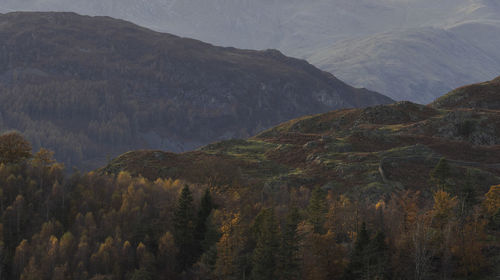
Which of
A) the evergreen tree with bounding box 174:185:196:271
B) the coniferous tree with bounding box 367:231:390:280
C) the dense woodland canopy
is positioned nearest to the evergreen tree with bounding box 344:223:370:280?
the dense woodland canopy

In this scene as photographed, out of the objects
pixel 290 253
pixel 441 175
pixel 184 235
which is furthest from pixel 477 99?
pixel 184 235

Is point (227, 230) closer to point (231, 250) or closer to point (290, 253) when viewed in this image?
point (231, 250)

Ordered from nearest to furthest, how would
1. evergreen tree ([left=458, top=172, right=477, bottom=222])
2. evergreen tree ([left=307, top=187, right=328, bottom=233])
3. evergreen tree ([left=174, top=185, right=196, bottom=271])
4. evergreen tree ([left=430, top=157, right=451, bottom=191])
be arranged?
evergreen tree ([left=458, top=172, right=477, bottom=222])
evergreen tree ([left=430, top=157, right=451, bottom=191])
evergreen tree ([left=307, top=187, right=328, bottom=233])
evergreen tree ([left=174, top=185, right=196, bottom=271])

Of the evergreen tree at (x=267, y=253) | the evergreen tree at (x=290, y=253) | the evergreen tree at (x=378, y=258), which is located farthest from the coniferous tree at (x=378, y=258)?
the evergreen tree at (x=267, y=253)

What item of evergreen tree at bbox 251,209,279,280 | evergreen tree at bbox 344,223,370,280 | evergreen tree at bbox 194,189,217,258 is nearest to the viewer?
evergreen tree at bbox 344,223,370,280

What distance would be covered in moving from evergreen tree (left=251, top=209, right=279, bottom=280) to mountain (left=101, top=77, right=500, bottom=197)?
90.8 feet

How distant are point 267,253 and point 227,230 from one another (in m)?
13.2

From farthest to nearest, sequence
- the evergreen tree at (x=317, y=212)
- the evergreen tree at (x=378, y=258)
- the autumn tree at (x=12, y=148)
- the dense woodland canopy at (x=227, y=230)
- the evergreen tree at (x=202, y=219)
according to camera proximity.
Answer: the autumn tree at (x=12, y=148)
the evergreen tree at (x=202, y=219)
the evergreen tree at (x=317, y=212)
the dense woodland canopy at (x=227, y=230)
the evergreen tree at (x=378, y=258)

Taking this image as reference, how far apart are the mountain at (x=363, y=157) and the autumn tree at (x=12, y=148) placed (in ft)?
81.1

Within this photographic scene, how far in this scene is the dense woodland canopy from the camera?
8944cm

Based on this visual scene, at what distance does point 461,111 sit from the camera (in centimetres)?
16300

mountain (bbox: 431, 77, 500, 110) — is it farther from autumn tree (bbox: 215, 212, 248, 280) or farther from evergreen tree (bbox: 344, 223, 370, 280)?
autumn tree (bbox: 215, 212, 248, 280)

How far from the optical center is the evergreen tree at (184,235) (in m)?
116

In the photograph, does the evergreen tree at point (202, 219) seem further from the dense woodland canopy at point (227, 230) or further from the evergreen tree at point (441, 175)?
the evergreen tree at point (441, 175)
